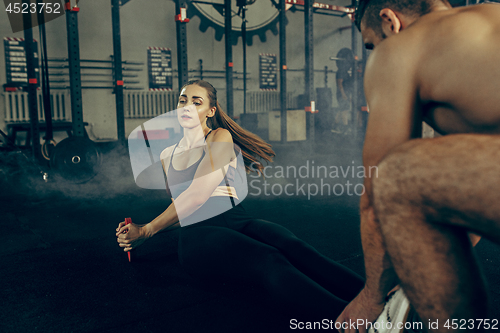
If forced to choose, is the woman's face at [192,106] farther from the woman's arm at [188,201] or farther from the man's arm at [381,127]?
the man's arm at [381,127]

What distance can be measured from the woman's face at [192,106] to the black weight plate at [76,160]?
2329 millimetres

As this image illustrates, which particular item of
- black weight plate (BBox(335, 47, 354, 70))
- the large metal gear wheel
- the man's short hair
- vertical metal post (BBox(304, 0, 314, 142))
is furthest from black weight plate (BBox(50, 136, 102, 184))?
black weight plate (BBox(335, 47, 354, 70))

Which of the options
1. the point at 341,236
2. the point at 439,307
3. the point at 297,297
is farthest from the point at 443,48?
the point at 341,236

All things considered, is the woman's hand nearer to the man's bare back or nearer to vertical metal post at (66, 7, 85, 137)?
the man's bare back

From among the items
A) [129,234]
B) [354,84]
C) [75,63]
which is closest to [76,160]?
[75,63]

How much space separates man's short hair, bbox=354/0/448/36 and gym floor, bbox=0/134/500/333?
0.93m

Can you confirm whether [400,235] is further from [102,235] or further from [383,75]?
[102,235]

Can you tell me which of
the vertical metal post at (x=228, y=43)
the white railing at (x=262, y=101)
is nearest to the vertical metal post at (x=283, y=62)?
the vertical metal post at (x=228, y=43)

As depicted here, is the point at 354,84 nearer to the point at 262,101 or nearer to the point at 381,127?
the point at 262,101

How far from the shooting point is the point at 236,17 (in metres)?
6.97

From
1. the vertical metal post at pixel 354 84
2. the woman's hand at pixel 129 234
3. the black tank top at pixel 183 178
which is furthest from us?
the vertical metal post at pixel 354 84

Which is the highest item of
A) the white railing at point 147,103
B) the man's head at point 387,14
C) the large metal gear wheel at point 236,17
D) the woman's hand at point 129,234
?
the large metal gear wheel at point 236,17

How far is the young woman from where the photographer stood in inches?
40.8

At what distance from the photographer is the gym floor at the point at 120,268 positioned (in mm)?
1180
